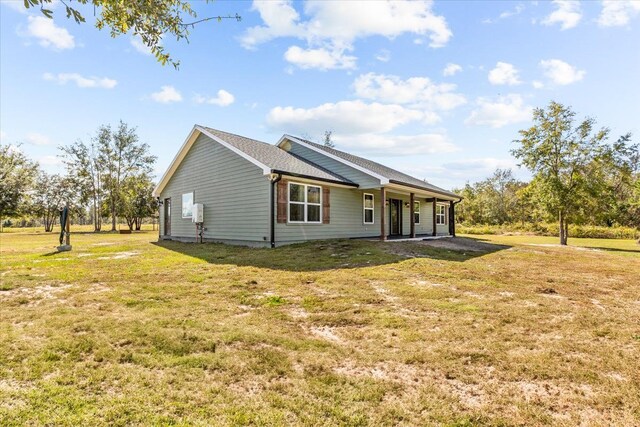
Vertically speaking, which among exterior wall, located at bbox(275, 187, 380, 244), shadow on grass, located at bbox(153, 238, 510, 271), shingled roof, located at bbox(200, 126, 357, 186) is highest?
shingled roof, located at bbox(200, 126, 357, 186)

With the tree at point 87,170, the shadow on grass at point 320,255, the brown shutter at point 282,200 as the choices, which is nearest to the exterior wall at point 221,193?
the brown shutter at point 282,200

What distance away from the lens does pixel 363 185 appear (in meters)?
14.3

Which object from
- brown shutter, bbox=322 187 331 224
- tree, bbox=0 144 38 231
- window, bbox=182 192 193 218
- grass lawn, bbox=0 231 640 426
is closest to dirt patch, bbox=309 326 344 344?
grass lawn, bbox=0 231 640 426

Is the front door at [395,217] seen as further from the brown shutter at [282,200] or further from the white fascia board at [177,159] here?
the white fascia board at [177,159]

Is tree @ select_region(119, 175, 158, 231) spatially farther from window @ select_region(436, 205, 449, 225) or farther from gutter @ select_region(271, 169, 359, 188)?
gutter @ select_region(271, 169, 359, 188)

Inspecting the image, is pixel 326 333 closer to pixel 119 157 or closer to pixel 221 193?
pixel 221 193

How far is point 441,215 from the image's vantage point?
23406mm

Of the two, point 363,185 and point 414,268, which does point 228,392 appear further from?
point 363,185

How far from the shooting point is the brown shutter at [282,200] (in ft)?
38.9

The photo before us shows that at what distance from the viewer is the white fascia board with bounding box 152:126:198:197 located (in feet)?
48.9

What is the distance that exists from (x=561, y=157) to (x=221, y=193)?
773 inches

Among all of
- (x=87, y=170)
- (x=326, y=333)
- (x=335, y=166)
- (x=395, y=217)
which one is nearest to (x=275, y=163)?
(x=335, y=166)

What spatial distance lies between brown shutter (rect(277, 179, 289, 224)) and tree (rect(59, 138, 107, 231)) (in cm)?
3232

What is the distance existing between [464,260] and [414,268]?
2672mm
